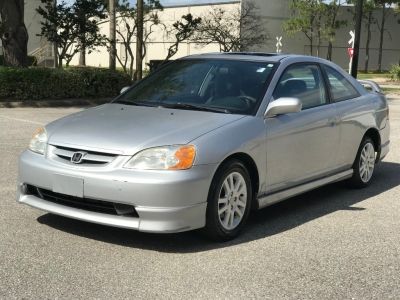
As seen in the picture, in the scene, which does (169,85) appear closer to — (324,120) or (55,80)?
(324,120)

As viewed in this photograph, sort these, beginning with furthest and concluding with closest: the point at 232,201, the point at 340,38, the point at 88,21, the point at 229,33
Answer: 1. the point at 340,38
2. the point at 229,33
3. the point at 88,21
4. the point at 232,201

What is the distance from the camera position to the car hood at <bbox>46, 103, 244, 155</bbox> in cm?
469

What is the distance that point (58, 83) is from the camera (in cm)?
1642

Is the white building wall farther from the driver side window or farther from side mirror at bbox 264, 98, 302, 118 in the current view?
side mirror at bbox 264, 98, 302, 118

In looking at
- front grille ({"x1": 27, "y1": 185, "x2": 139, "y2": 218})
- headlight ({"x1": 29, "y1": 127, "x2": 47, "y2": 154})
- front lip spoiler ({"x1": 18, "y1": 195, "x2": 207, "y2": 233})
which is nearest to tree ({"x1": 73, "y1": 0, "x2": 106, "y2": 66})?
headlight ({"x1": 29, "y1": 127, "x2": 47, "y2": 154})

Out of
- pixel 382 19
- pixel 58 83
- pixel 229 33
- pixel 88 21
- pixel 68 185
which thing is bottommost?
pixel 58 83

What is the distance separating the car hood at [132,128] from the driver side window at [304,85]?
82cm

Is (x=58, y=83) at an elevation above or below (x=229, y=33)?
below

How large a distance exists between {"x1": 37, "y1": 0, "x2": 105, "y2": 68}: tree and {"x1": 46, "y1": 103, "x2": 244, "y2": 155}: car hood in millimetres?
14454

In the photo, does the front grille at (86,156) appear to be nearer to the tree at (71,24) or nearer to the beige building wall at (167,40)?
the tree at (71,24)

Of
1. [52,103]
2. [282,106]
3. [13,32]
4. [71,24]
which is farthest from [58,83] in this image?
[282,106]

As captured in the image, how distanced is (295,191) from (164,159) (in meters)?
1.73

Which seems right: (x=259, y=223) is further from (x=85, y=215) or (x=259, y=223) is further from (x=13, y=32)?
(x=13, y=32)

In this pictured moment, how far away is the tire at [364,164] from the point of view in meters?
7.09
